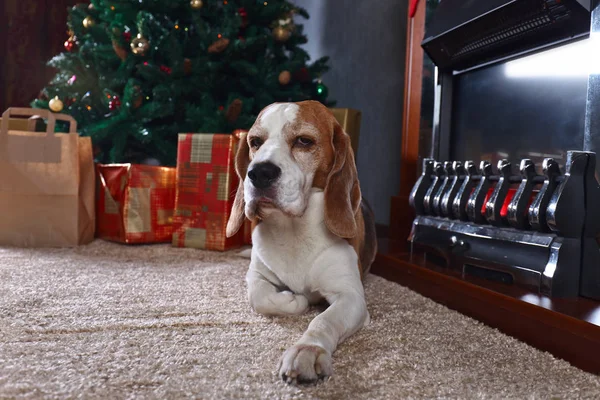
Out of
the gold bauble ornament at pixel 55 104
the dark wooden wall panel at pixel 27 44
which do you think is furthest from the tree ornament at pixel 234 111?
the dark wooden wall panel at pixel 27 44

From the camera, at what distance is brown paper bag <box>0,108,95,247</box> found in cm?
226

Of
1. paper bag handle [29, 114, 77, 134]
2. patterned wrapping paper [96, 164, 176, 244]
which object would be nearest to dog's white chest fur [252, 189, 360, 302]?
patterned wrapping paper [96, 164, 176, 244]

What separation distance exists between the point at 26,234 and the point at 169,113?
3.20 feet

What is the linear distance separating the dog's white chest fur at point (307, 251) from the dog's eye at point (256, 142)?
0.63 ft

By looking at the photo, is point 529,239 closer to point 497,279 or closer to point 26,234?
point 497,279

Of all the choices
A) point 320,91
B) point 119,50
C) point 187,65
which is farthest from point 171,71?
Result: point 320,91

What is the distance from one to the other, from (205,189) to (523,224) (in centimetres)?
150

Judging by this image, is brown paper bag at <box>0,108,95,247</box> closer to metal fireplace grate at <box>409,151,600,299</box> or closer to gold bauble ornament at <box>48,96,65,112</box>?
gold bauble ornament at <box>48,96,65,112</box>

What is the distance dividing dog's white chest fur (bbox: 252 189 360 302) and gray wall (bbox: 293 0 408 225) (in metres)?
1.65

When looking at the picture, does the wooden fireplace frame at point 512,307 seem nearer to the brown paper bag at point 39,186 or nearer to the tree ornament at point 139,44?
the brown paper bag at point 39,186

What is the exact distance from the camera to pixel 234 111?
9.01 feet

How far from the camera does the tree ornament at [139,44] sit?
270 cm

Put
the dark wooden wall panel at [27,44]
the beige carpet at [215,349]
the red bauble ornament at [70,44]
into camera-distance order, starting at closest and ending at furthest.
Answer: the beige carpet at [215,349] → the red bauble ornament at [70,44] → the dark wooden wall panel at [27,44]

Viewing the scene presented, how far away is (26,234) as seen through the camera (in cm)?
230
